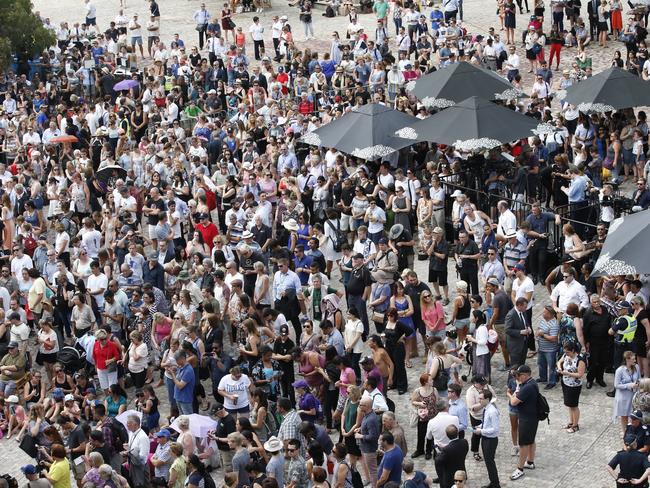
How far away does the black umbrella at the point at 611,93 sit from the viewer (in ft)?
80.6

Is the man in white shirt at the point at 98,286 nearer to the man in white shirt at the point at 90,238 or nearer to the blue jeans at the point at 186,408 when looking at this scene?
the man in white shirt at the point at 90,238

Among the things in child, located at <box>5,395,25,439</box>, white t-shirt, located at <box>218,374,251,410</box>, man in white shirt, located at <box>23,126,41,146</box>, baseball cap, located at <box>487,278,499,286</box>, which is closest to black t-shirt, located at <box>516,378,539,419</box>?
baseball cap, located at <box>487,278,499,286</box>

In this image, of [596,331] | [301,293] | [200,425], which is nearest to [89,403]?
[200,425]

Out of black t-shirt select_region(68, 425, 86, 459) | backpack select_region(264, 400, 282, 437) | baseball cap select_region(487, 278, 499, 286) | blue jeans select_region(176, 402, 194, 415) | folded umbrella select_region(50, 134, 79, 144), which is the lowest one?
blue jeans select_region(176, 402, 194, 415)

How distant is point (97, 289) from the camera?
21.0m

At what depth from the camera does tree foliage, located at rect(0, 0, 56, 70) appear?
1474 inches

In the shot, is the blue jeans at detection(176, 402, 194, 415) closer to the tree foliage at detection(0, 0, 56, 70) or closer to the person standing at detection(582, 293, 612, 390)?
the person standing at detection(582, 293, 612, 390)

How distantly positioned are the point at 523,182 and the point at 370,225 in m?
3.00

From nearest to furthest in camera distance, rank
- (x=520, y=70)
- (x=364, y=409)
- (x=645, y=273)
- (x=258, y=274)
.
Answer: (x=364, y=409)
(x=645, y=273)
(x=258, y=274)
(x=520, y=70)

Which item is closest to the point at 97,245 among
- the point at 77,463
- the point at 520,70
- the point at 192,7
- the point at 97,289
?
the point at 97,289

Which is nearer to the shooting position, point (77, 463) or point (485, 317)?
point (77, 463)

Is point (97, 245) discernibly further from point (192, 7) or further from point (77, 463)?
point (192, 7)

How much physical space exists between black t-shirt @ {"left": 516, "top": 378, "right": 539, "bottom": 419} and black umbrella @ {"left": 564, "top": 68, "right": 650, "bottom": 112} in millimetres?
10168

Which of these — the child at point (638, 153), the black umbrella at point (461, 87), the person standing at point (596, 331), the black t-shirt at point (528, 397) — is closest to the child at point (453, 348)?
the black t-shirt at point (528, 397)
